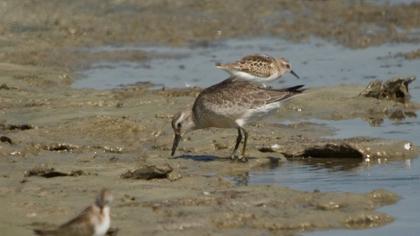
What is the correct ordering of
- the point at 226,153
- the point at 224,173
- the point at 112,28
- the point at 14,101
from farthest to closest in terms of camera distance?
the point at 112,28, the point at 14,101, the point at 226,153, the point at 224,173

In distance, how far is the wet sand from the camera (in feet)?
32.2

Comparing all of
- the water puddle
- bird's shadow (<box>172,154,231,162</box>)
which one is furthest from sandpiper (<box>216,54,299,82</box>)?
the water puddle

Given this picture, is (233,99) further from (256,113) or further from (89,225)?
(89,225)

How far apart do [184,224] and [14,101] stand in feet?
19.8

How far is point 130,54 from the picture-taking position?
19266 mm

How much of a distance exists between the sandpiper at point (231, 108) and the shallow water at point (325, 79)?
0.66m

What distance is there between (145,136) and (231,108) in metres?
1.30

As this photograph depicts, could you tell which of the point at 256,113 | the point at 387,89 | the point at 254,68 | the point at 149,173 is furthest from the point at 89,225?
the point at 387,89

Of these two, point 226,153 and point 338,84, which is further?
point 338,84

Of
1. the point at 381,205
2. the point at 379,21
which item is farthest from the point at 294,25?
the point at 381,205

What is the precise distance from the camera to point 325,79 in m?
17.2

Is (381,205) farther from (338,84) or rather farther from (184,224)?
(338,84)

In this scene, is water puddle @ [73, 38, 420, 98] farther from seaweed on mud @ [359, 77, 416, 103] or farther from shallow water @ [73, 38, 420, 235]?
seaweed on mud @ [359, 77, 416, 103]

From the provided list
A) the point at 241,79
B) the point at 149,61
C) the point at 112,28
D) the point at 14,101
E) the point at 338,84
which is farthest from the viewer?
the point at 112,28
